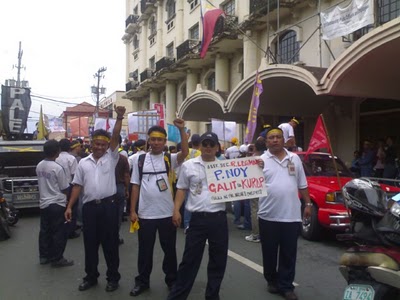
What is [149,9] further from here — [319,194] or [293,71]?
[319,194]

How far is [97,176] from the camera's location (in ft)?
17.5

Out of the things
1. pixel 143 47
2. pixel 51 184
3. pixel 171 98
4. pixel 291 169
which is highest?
pixel 143 47

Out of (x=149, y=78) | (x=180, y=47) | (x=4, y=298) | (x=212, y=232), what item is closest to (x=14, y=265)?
(x=4, y=298)

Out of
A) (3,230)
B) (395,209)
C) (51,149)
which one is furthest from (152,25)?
(395,209)

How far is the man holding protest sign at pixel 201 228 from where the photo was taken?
4582 millimetres

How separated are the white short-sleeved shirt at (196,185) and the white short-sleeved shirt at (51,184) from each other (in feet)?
8.44

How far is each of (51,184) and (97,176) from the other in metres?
1.55

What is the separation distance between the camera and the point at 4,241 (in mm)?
8320

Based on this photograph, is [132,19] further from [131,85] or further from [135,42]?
[131,85]

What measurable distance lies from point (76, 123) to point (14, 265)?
2531 centimetres

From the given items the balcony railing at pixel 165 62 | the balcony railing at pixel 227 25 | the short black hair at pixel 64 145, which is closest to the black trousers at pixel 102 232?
the short black hair at pixel 64 145

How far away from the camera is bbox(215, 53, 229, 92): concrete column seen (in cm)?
2447

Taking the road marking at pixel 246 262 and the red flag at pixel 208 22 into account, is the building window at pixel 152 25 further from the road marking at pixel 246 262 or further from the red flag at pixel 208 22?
the road marking at pixel 246 262

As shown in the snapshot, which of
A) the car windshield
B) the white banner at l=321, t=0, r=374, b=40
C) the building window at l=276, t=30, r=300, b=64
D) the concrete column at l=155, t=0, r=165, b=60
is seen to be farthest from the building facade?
the car windshield
